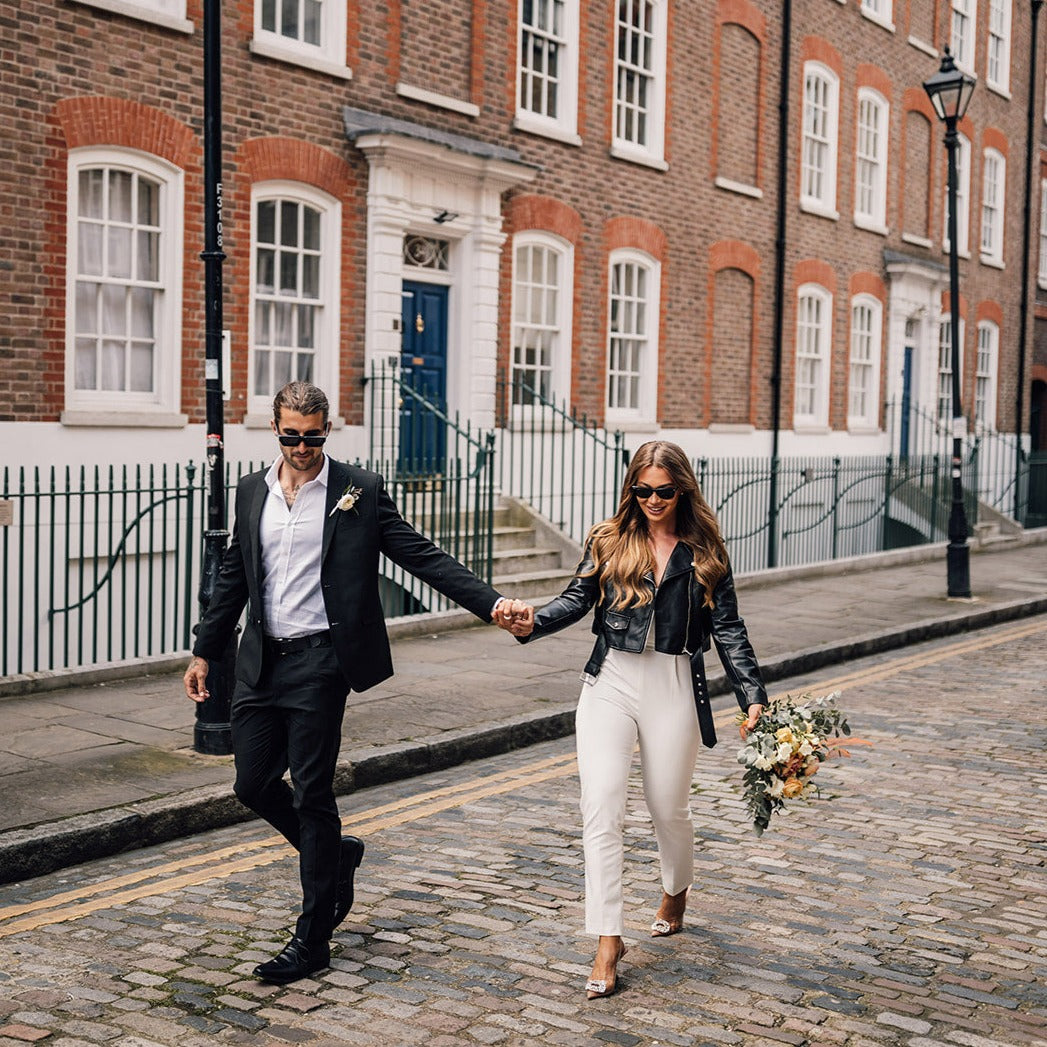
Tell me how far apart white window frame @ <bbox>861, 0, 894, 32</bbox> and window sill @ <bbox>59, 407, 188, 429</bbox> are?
1545 centimetres

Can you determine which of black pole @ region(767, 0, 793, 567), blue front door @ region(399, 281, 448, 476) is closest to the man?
blue front door @ region(399, 281, 448, 476)

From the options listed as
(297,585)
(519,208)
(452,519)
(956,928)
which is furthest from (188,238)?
(956,928)

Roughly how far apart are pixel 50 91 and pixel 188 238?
1.72 m

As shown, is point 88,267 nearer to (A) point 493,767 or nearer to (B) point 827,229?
(A) point 493,767

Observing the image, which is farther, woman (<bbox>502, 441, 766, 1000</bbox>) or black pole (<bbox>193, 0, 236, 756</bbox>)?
black pole (<bbox>193, 0, 236, 756</bbox>)

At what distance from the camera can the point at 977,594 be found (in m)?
16.5

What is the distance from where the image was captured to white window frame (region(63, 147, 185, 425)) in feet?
38.6

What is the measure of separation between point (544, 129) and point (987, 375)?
605 inches

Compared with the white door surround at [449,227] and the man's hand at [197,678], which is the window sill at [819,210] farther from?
the man's hand at [197,678]

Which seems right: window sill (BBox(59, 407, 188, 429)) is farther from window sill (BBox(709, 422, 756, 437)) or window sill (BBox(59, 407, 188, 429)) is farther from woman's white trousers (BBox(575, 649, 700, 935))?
window sill (BBox(709, 422, 756, 437))

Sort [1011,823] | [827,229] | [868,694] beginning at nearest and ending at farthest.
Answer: [1011,823]
[868,694]
[827,229]

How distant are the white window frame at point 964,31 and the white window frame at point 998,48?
2.18ft

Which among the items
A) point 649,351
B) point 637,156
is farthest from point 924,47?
point 649,351

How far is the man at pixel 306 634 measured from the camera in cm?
486
